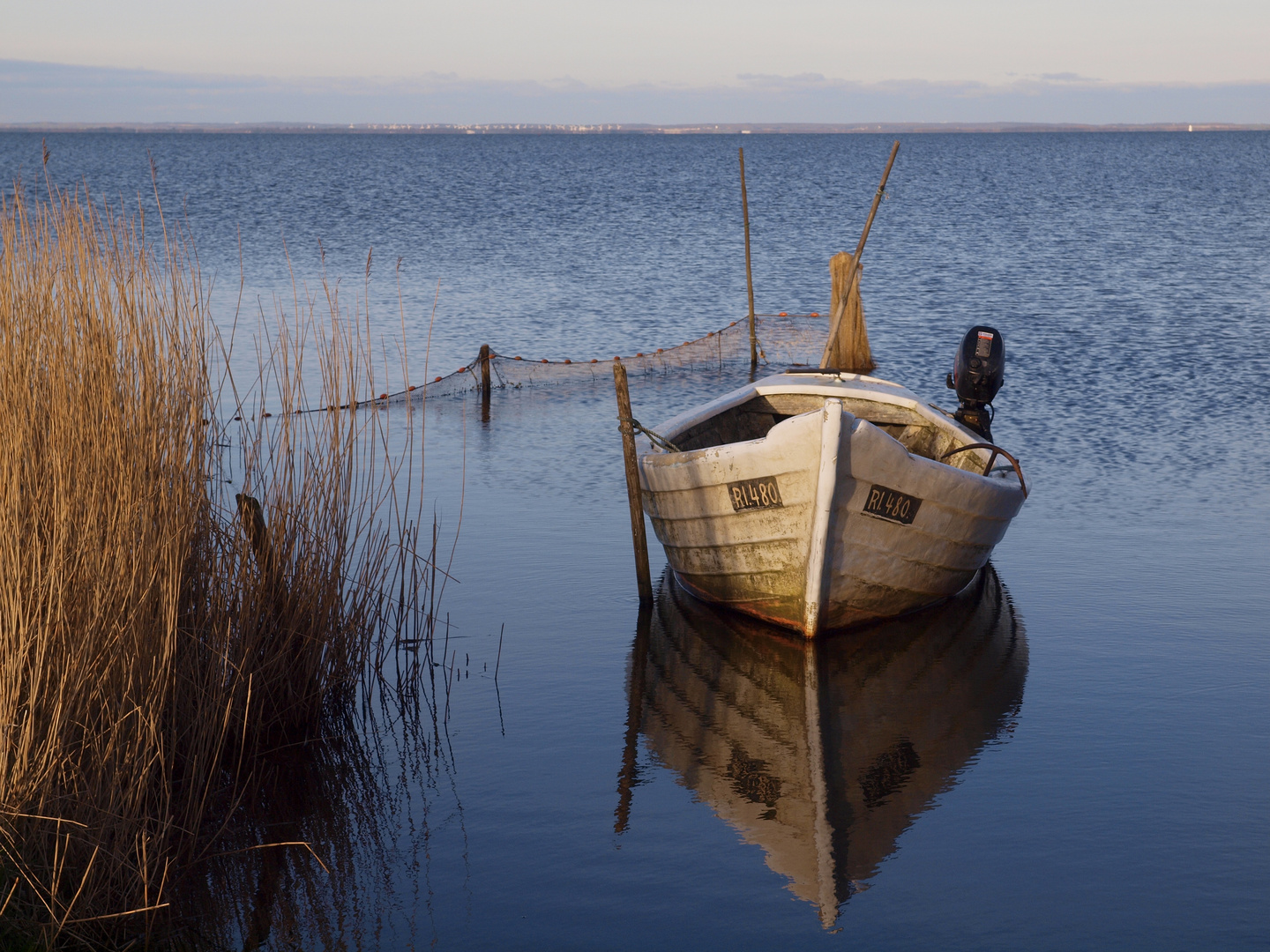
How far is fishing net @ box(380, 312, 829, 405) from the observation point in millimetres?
17250

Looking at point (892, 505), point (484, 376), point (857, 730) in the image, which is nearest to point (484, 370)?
point (484, 376)

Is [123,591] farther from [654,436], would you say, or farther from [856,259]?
[856,259]

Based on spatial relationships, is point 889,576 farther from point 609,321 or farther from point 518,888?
point 609,321

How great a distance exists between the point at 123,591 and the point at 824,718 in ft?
13.1

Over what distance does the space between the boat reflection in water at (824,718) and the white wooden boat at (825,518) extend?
0.28 meters

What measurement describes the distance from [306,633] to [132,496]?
1553mm

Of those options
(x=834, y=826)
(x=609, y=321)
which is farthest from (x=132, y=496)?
(x=609, y=321)

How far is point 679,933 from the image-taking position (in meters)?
4.87

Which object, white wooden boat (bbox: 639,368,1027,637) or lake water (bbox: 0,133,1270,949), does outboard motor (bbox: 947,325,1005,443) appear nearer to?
white wooden boat (bbox: 639,368,1027,637)

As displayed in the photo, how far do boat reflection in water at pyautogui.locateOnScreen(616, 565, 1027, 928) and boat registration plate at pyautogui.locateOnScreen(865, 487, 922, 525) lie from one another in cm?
90

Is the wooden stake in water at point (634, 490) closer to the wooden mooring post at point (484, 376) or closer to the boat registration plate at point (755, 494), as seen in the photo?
the boat registration plate at point (755, 494)

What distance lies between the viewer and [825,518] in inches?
311

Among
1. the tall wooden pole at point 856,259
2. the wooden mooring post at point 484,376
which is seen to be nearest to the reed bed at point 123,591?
the tall wooden pole at point 856,259

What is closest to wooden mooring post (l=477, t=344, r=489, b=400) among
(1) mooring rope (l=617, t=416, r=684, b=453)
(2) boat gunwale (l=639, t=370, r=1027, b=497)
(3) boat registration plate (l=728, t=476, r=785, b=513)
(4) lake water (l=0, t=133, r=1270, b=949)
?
(4) lake water (l=0, t=133, r=1270, b=949)
